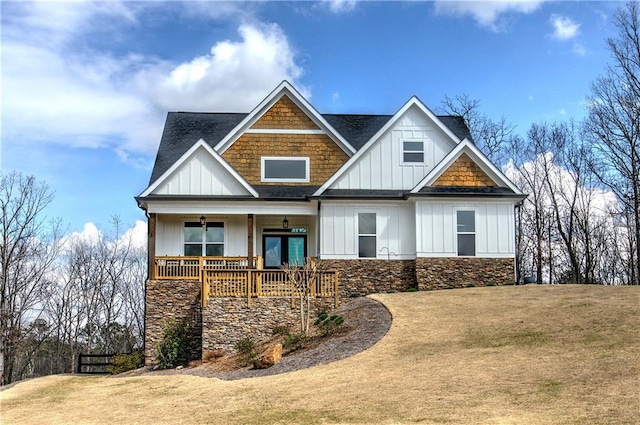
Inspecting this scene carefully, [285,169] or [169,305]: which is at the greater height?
[285,169]

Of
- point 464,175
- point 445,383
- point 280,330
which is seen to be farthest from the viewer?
point 464,175

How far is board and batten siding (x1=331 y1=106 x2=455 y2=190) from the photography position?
27.5m

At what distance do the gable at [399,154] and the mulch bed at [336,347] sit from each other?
A: 5.74m

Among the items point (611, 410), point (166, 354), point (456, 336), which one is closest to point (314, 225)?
point (166, 354)

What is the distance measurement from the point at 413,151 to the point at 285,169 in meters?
5.10

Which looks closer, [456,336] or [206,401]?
[206,401]

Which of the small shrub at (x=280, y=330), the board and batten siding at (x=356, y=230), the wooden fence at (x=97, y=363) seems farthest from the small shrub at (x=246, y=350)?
the wooden fence at (x=97, y=363)

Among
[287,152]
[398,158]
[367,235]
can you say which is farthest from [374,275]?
[287,152]

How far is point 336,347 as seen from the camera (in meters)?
18.8

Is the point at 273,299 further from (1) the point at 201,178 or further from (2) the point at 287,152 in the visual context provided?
(2) the point at 287,152

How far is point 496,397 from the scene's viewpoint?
40.0ft

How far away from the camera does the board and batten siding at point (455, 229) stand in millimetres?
26547

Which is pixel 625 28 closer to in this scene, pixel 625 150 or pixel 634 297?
pixel 625 150

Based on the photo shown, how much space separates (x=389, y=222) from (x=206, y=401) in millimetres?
13554
